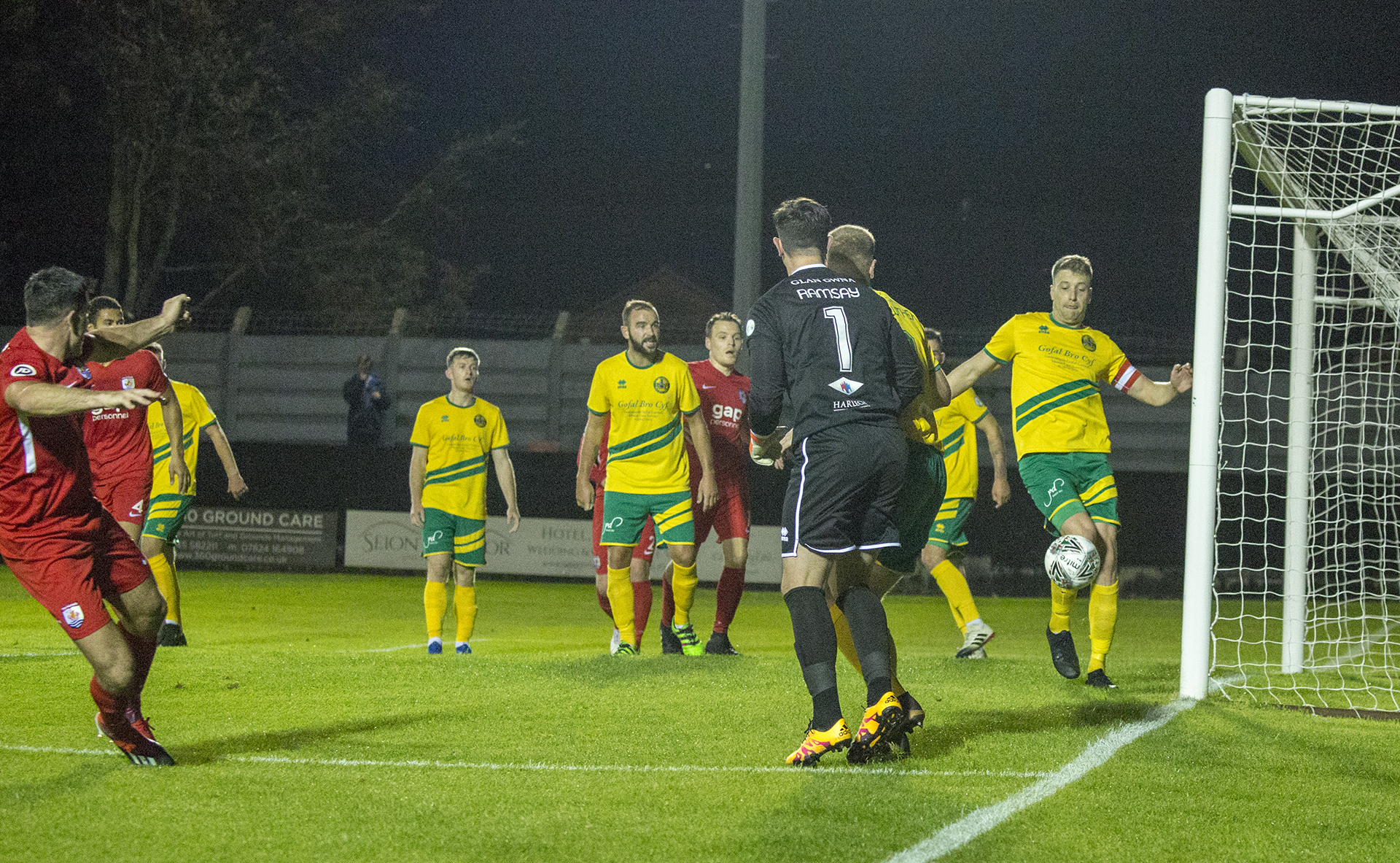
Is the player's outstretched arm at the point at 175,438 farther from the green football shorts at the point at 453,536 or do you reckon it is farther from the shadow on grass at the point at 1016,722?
the shadow on grass at the point at 1016,722

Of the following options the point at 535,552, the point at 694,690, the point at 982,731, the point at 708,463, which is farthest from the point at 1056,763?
the point at 535,552

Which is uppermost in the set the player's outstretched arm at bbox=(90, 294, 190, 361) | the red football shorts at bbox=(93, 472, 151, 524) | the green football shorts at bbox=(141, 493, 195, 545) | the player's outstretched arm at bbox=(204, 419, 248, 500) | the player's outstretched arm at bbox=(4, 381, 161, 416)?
the player's outstretched arm at bbox=(90, 294, 190, 361)

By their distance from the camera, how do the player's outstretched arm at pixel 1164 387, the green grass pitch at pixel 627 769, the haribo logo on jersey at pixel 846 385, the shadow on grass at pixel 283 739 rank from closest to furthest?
the green grass pitch at pixel 627 769 < the haribo logo on jersey at pixel 846 385 < the shadow on grass at pixel 283 739 < the player's outstretched arm at pixel 1164 387

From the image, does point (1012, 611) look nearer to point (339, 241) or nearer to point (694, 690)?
point (694, 690)

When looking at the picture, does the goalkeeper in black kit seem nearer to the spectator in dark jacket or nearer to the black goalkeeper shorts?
the black goalkeeper shorts

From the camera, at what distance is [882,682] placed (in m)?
4.55

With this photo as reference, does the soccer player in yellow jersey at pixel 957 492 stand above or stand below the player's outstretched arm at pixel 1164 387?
below

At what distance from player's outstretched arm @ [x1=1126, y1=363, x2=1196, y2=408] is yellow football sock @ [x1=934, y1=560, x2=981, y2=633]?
1.91m

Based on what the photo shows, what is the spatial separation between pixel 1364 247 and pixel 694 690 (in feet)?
14.5

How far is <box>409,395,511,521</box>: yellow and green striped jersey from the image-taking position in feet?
29.9

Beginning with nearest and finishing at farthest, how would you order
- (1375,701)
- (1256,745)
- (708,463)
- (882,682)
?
1. (882,682)
2. (1256,745)
3. (1375,701)
4. (708,463)

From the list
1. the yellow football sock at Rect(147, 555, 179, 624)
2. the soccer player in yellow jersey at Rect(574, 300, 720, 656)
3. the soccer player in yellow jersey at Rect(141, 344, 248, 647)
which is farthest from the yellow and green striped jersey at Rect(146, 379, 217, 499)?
the soccer player in yellow jersey at Rect(574, 300, 720, 656)

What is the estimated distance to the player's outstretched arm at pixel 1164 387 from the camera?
21.6ft

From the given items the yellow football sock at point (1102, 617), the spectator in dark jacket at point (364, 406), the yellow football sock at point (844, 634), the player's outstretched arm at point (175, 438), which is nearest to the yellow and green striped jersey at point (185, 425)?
the player's outstretched arm at point (175, 438)
